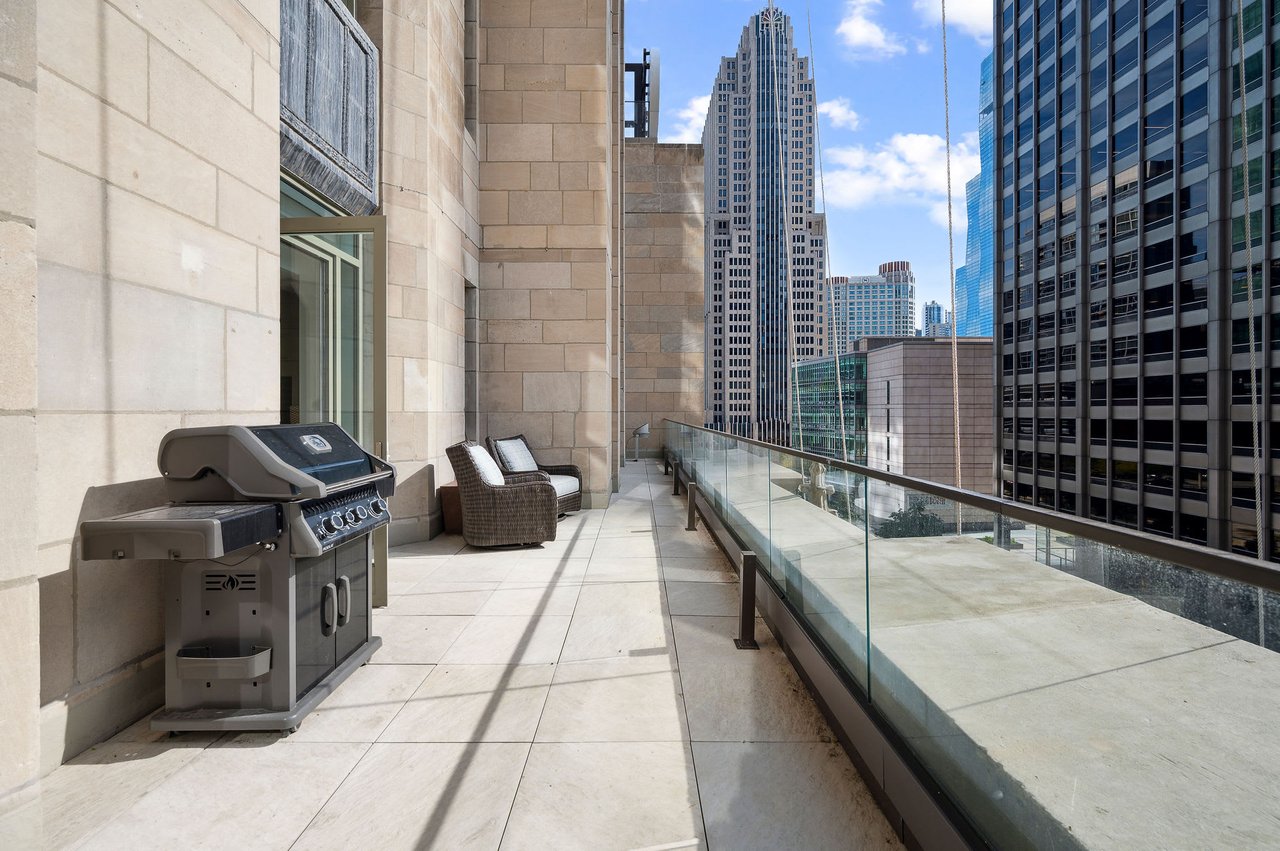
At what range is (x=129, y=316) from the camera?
6.79ft

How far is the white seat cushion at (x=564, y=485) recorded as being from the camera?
18.9 feet

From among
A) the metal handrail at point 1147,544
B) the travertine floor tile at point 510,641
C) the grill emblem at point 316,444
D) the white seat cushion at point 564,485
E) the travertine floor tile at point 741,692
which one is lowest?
the travertine floor tile at point 510,641

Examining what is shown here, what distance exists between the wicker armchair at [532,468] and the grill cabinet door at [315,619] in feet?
10.4

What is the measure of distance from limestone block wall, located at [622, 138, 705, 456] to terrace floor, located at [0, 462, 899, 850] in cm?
972

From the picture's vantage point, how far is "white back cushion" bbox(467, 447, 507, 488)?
4.81 m

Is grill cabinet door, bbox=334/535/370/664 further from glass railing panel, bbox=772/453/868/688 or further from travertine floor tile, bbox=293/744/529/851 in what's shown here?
glass railing panel, bbox=772/453/868/688

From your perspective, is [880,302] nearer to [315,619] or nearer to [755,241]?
[755,241]

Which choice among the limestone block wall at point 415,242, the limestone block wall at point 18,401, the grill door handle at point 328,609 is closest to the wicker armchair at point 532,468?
the limestone block wall at point 415,242

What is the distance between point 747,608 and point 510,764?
1338 millimetres

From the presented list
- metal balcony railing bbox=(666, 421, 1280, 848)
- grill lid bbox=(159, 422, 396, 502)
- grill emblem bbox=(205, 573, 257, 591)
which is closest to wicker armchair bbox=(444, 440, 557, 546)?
grill lid bbox=(159, 422, 396, 502)

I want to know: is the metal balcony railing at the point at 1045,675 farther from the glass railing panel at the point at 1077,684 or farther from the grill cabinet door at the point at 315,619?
the grill cabinet door at the point at 315,619

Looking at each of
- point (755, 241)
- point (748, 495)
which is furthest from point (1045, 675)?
point (755, 241)

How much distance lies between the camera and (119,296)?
2035mm

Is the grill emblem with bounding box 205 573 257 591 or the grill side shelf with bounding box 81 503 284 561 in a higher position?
the grill side shelf with bounding box 81 503 284 561
